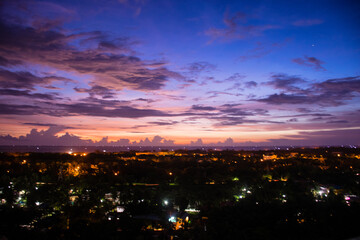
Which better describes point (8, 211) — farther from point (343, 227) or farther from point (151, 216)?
point (343, 227)

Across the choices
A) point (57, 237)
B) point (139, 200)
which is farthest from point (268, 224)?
point (139, 200)

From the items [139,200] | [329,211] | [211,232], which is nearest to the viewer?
[211,232]


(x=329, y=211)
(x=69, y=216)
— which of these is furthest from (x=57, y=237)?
(x=329, y=211)

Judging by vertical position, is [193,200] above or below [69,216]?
below

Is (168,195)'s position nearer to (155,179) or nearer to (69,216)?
(69,216)

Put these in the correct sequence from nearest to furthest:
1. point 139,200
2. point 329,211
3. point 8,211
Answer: point 329,211
point 8,211
point 139,200

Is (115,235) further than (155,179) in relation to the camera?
No

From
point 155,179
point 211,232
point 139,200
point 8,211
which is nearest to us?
point 211,232

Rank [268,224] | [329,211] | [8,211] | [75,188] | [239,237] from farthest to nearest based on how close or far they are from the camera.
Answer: [75,188]
[8,211]
[329,211]
[268,224]
[239,237]

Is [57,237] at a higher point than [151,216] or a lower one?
higher
